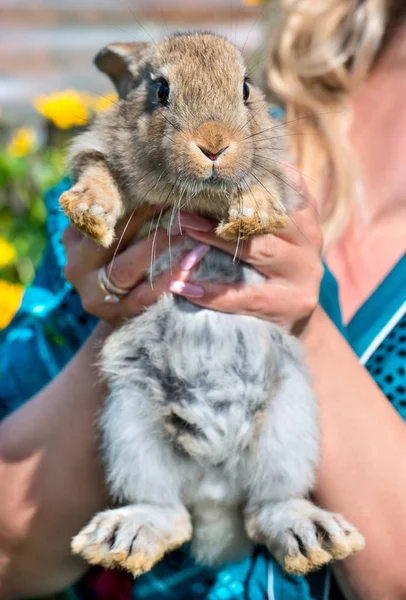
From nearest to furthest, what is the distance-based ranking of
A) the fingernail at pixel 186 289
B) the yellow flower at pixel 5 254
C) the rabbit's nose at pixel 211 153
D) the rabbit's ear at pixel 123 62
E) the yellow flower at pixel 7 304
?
the rabbit's nose at pixel 211 153 < the fingernail at pixel 186 289 < the rabbit's ear at pixel 123 62 < the yellow flower at pixel 7 304 < the yellow flower at pixel 5 254

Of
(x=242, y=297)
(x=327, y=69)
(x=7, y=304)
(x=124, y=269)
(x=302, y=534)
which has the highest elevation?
(x=327, y=69)

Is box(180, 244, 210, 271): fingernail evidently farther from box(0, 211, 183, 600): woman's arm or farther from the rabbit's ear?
the rabbit's ear

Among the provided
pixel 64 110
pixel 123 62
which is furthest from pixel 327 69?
pixel 64 110

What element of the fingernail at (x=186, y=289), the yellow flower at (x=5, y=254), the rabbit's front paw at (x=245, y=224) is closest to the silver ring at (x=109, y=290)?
the fingernail at (x=186, y=289)

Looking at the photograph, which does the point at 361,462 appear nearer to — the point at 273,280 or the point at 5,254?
the point at 273,280

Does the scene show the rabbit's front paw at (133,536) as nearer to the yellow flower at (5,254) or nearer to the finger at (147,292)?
the finger at (147,292)

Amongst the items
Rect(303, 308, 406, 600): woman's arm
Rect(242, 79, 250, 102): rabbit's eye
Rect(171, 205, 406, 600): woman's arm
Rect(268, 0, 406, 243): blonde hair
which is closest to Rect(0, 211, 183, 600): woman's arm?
Rect(171, 205, 406, 600): woman's arm

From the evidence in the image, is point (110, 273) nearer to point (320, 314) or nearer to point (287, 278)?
point (287, 278)
